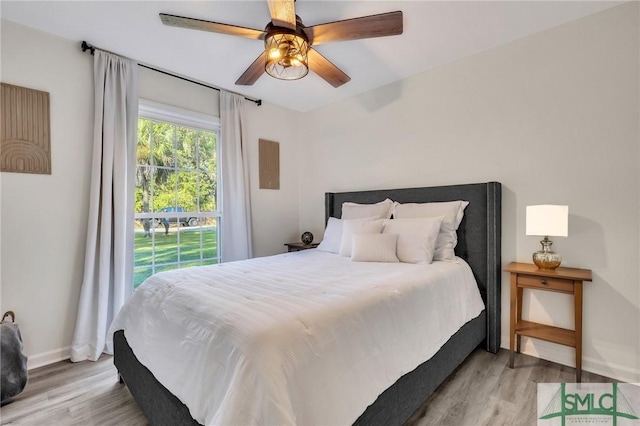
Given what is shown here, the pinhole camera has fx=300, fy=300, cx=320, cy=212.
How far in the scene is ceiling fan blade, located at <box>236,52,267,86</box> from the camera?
2191mm

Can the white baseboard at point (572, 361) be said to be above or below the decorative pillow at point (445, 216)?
below

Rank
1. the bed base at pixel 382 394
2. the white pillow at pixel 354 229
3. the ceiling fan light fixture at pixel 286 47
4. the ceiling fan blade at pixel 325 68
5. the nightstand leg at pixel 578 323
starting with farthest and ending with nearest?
the white pillow at pixel 354 229 < the ceiling fan blade at pixel 325 68 < the nightstand leg at pixel 578 323 < the ceiling fan light fixture at pixel 286 47 < the bed base at pixel 382 394

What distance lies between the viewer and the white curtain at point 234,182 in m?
3.45

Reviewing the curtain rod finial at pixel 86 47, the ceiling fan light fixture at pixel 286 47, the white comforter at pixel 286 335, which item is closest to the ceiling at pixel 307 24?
the curtain rod finial at pixel 86 47

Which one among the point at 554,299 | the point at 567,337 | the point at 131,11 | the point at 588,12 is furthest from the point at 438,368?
the point at 131,11

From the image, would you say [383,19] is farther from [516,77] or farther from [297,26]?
[516,77]

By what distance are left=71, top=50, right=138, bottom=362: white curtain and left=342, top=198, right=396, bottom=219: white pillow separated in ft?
6.97

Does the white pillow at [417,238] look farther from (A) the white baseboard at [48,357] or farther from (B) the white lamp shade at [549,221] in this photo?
(A) the white baseboard at [48,357]

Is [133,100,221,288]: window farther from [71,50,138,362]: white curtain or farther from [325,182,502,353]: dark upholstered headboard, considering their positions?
[325,182,502,353]: dark upholstered headboard

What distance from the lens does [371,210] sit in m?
3.10

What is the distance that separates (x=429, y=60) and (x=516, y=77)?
0.75m

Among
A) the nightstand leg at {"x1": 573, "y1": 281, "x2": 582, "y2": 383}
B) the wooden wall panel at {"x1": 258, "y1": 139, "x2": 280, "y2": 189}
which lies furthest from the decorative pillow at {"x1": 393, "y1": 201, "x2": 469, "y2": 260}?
the wooden wall panel at {"x1": 258, "y1": 139, "x2": 280, "y2": 189}

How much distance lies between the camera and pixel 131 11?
2.13m

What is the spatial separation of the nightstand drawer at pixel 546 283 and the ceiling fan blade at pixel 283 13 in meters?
2.34
